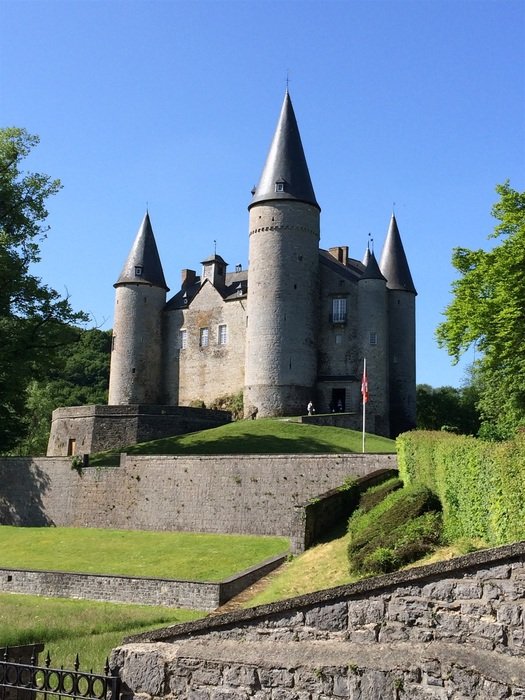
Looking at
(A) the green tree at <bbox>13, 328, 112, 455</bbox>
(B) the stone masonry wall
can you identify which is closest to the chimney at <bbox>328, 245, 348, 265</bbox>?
(A) the green tree at <bbox>13, 328, 112, 455</bbox>

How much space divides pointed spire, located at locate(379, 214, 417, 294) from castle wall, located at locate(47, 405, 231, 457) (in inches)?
603

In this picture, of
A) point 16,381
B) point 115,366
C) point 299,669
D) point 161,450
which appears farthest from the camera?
point 115,366

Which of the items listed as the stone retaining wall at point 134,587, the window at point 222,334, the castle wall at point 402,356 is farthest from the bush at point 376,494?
the window at point 222,334

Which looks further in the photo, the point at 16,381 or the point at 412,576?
the point at 16,381

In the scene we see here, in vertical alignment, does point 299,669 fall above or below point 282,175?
below

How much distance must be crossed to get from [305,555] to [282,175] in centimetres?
3142

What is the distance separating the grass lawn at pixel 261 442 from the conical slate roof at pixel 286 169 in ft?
49.6

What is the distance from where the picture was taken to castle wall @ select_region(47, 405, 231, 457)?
42594mm

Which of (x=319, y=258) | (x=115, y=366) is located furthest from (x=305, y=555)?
(x=115, y=366)

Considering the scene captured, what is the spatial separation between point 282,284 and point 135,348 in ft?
42.8

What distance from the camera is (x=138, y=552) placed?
85.7 ft

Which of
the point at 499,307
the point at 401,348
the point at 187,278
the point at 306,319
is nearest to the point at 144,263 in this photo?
the point at 187,278

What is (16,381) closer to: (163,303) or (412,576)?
(163,303)

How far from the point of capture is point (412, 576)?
7324 mm
